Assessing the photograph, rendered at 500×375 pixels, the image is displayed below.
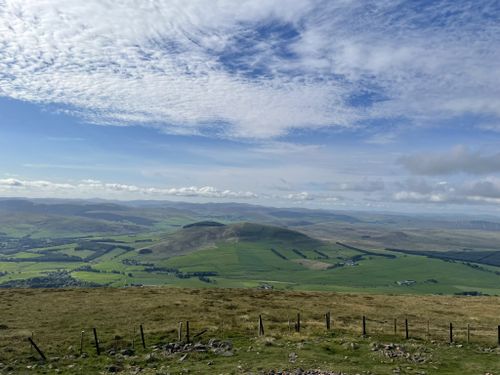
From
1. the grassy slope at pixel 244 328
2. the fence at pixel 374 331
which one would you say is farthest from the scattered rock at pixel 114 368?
the fence at pixel 374 331

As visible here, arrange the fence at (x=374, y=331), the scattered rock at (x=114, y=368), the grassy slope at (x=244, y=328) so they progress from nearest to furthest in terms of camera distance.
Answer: the scattered rock at (x=114, y=368) < the grassy slope at (x=244, y=328) < the fence at (x=374, y=331)

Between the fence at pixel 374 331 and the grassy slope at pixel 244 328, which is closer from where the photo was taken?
the grassy slope at pixel 244 328

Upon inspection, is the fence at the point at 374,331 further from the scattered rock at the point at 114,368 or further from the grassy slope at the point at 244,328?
the scattered rock at the point at 114,368

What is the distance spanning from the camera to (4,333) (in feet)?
142

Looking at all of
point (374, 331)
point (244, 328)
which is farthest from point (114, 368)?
point (374, 331)

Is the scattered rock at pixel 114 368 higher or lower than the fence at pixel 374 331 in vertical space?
higher

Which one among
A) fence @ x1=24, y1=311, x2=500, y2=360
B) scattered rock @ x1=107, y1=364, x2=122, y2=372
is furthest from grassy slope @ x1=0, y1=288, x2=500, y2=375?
scattered rock @ x1=107, y1=364, x2=122, y2=372

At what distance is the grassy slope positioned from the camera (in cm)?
3247

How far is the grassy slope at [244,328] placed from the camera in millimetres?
32469

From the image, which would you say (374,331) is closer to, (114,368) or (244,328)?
(244,328)

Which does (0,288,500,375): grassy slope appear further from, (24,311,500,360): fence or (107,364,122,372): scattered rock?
(107,364,122,372): scattered rock

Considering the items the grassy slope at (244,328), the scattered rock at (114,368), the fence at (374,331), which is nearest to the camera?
the scattered rock at (114,368)

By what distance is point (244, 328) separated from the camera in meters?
45.4

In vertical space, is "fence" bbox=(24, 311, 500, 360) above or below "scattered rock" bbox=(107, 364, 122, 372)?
below
